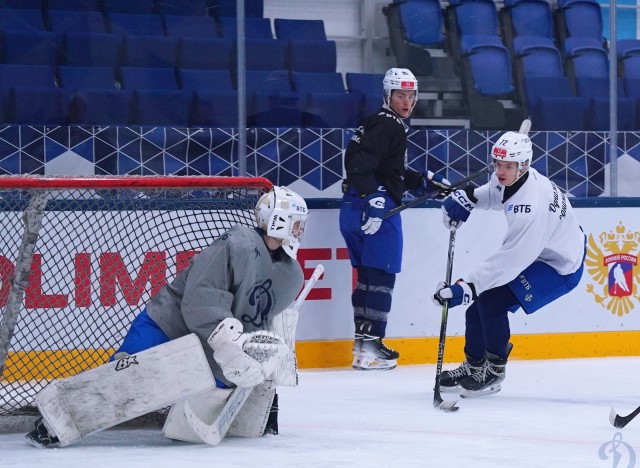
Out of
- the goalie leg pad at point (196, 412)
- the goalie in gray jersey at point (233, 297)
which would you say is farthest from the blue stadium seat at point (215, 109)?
the goalie leg pad at point (196, 412)

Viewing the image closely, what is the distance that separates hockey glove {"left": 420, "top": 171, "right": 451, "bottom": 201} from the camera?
575cm

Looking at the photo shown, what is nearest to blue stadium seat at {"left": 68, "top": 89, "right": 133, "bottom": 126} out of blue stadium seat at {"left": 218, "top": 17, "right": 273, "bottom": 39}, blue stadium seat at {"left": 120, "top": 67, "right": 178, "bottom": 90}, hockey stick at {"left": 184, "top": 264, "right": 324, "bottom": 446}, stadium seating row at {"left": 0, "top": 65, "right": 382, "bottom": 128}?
stadium seating row at {"left": 0, "top": 65, "right": 382, "bottom": 128}

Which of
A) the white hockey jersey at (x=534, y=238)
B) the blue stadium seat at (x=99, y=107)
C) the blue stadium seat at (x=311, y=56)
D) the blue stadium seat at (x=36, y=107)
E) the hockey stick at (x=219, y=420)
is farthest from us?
the blue stadium seat at (x=311, y=56)

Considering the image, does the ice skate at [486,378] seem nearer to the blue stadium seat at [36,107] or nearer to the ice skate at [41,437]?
the ice skate at [41,437]

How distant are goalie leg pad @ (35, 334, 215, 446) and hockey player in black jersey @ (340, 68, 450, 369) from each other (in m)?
2.23

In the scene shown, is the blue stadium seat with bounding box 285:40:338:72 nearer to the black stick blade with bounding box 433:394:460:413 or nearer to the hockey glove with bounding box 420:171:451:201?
the hockey glove with bounding box 420:171:451:201

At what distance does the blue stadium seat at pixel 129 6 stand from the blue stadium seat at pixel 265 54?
457 millimetres

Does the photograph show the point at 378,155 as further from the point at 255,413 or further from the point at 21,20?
the point at 255,413

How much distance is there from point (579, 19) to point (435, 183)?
2.17 meters

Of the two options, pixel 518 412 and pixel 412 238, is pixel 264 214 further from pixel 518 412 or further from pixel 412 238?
pixel 412 238

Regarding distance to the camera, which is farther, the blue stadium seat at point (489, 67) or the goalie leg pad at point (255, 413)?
the blue stadium seat at point (489, 67)

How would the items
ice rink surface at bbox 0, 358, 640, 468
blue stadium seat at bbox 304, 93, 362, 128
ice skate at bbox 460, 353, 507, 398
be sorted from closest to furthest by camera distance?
1. ice rink surface at bbox 0, 358, 640, 468
2. ice skate at bbox 460, 353, 507, 398
3. blue stadium seat at bbox 304, 93, 362, 128

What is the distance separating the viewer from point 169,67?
6172mm

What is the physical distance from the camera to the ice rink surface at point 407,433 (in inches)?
135
